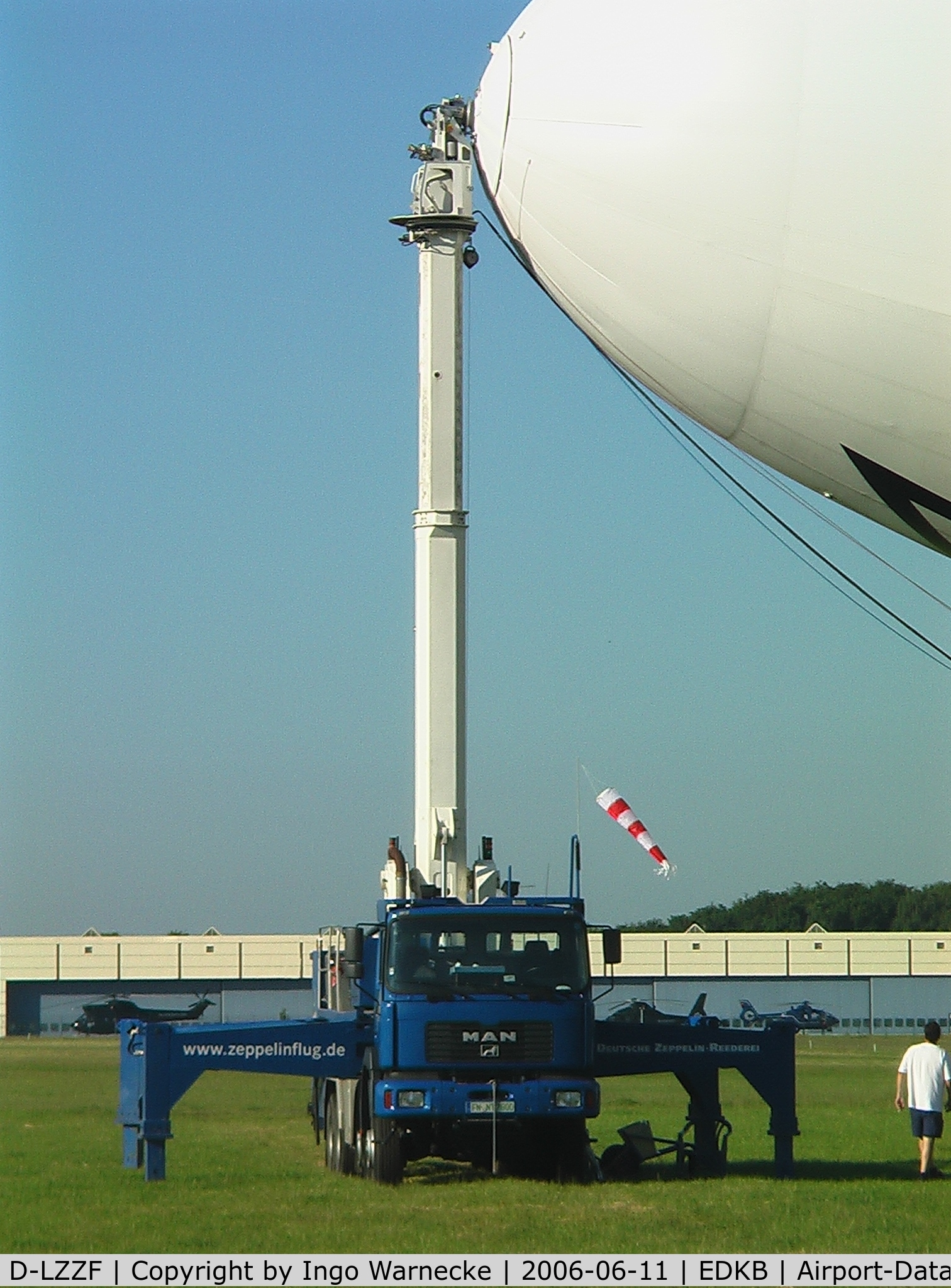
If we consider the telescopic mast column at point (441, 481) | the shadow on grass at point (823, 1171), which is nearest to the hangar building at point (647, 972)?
the telescopic mast column at point (441, 481)

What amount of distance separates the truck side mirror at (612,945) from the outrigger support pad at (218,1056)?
2304 mm

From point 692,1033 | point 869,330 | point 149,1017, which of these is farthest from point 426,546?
point 149,1017

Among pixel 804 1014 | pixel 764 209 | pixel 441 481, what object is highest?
pixel 441 481

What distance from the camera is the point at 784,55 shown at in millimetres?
9828

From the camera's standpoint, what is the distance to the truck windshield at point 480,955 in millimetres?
16750

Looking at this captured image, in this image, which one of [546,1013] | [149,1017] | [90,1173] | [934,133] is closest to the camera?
[934,133]

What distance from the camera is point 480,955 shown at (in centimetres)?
1683

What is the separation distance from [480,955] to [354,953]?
115cm

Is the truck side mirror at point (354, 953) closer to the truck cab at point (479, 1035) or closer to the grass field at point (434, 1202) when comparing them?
the truck cab at point (479, 1035)

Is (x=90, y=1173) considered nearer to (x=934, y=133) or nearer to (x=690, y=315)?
(x=690, y=315)

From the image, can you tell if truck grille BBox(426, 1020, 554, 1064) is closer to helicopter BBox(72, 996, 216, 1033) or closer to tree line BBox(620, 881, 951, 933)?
helicopter BBox(72, 996, 216, 1033)

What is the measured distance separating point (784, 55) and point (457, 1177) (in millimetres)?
11288

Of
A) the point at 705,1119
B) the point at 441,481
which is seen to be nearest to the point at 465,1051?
the point at 705,1119
